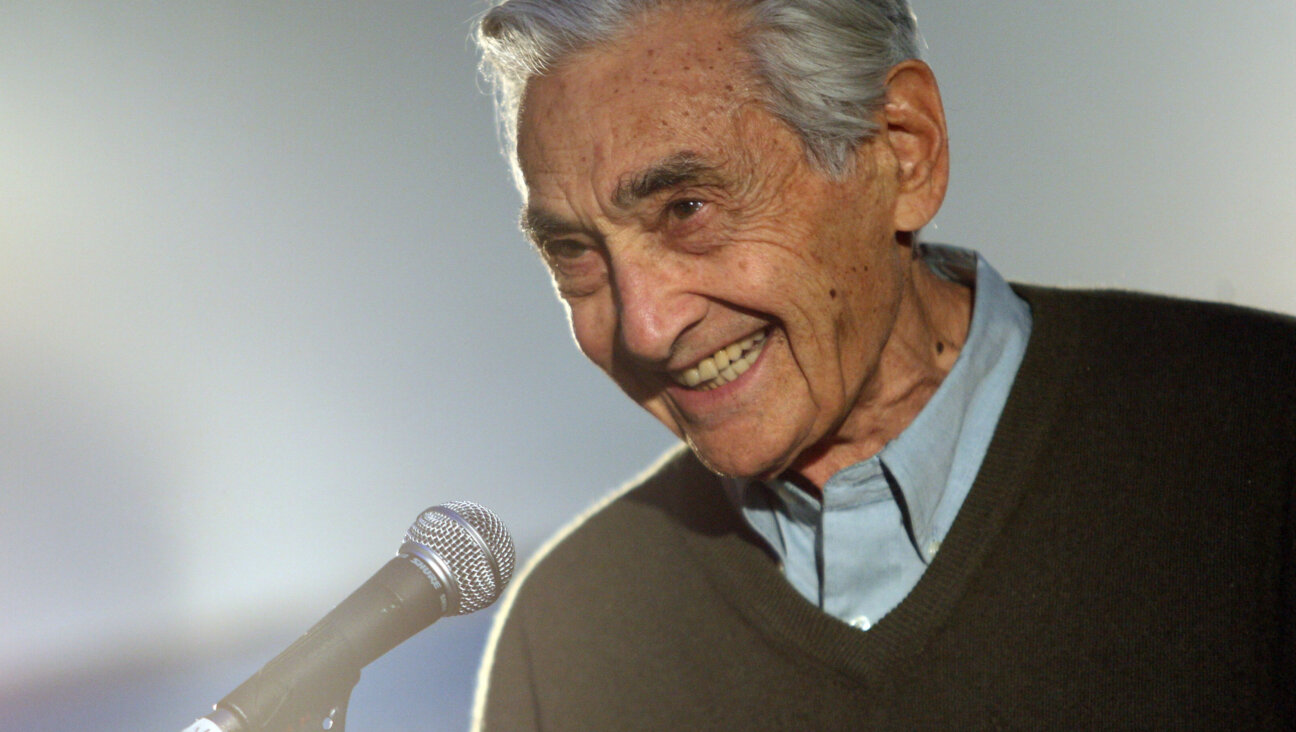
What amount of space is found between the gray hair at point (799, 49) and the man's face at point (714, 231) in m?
0.02

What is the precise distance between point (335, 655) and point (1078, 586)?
35.3 inches

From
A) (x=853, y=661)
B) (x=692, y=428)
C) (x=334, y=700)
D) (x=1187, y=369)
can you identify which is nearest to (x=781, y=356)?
(x=692, y=428)

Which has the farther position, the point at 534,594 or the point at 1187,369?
the point at 534,594

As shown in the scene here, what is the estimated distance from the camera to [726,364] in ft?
4.15

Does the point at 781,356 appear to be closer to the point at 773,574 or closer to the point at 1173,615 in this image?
the point at 773,574

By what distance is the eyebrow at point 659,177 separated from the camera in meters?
1.16

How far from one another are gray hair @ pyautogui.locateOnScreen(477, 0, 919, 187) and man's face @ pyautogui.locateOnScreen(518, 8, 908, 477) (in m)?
0.02

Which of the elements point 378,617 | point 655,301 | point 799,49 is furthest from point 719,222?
point 378,617

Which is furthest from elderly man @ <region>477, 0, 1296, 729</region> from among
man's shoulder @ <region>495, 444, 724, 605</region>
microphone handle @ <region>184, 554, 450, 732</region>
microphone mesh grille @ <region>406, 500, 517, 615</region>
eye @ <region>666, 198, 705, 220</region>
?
microphone handle @ <region>184, 554, 450, 732</region>

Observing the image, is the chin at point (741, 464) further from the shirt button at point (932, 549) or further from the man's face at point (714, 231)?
the shirt button at point (932, 549)

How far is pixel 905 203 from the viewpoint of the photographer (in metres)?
1.33

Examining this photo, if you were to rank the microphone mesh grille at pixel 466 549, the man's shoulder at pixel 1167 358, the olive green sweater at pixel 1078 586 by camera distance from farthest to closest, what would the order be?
1. the man's shoulder at pixel 1167 358
2. the olive green sweater at pixel 1078 586
3. the microphone mesh grille at pixel 466 549

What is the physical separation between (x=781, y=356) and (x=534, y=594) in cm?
70

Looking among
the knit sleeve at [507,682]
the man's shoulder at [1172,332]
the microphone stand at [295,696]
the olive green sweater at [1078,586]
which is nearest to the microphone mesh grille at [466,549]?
the microphone stand at [295,696]
